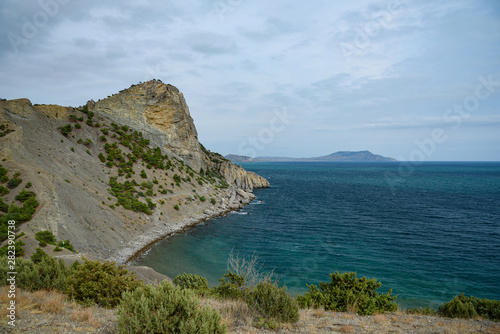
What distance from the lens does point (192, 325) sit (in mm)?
5465

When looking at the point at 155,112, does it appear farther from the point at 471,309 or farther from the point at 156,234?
the point at 471,309

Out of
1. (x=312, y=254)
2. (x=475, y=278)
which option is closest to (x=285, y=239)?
(x=312, y=254)

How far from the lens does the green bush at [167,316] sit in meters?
5.52

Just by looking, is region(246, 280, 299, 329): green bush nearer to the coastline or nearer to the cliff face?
the coastline

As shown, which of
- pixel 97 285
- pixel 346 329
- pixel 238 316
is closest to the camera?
pixel 346 329

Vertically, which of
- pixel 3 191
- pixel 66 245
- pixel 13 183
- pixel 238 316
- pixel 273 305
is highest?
pixel 13 183

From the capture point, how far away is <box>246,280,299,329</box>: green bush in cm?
848

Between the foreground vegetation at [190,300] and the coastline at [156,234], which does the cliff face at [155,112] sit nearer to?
the coastline at [156,234]

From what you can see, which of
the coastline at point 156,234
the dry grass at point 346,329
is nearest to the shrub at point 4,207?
the coastline at point 156,234

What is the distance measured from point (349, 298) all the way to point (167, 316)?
8705 mm

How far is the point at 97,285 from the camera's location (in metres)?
9.31

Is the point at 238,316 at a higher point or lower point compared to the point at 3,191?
lower

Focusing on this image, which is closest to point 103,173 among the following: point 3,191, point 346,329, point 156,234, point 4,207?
point 156,234

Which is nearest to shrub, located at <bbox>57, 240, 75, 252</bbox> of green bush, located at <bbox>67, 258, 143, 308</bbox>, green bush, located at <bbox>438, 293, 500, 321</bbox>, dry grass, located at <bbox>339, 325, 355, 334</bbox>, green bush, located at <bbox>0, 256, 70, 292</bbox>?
green bush, located at <bbox>0, 256, 70, 292</bbox>
